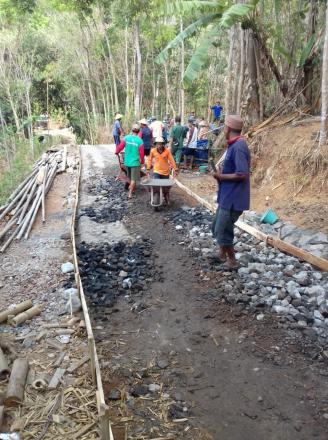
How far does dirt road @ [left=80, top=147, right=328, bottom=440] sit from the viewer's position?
3.18 metres

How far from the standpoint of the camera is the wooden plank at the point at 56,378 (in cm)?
356

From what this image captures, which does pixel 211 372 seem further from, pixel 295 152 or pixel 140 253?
pixel 295 152

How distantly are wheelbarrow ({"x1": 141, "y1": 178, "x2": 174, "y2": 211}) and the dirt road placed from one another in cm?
317

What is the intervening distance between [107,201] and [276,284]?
5766 millimetres

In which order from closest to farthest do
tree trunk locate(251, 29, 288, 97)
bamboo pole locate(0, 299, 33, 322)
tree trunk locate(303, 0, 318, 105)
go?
bamboo pole locate(0, 299, 33, 322) → tree trunk locate(303, 0, 318, 105) → tree trunk locate(251, 29, 288, 97)

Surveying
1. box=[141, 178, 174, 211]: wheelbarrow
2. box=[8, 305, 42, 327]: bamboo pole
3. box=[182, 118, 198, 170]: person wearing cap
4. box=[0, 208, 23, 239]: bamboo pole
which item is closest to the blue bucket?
box=[141, 178, 174, 211]: wheelbarrow

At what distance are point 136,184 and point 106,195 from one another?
0.85 m

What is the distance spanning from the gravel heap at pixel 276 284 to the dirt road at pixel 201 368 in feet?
0.70

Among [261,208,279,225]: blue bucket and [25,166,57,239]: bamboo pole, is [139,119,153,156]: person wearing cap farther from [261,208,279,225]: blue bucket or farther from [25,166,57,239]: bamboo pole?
[261,208,279,225]: blue bucket

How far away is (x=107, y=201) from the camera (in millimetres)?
10078

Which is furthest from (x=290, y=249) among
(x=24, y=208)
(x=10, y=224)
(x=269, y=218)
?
(x=24, y=208)

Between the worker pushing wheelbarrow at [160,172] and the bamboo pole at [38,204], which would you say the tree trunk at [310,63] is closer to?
the worker pushing wheelbarrow at [160,172]

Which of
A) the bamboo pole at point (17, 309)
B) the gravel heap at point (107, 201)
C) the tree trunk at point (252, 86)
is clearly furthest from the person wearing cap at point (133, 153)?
the bamboo pole at point (17, 309)

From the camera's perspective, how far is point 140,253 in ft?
21.8
